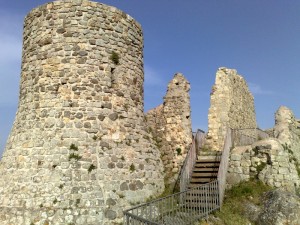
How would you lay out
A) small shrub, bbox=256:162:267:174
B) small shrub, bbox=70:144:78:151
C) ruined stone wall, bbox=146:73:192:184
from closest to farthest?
small shrub, bbox=70:144:78:151
small shrub, bbox=256:162:267:174
ruined stone wall, bbox=146:73:192:184

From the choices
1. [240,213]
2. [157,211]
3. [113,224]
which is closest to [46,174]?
[113,224]

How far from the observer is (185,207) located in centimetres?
932

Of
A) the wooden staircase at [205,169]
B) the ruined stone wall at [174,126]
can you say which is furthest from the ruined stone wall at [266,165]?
the ruined stone wall at [174,126]

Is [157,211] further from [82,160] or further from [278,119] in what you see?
[278,119]

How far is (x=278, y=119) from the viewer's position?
15.6m

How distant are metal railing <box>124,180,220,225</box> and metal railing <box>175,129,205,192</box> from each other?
1.73 ft

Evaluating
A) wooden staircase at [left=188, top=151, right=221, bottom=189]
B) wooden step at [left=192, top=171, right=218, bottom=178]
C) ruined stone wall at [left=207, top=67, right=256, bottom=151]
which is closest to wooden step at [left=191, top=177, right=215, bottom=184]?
wooden staircase at [left=188, top=151, right=221, bottom=189]

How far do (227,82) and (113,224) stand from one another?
32.4 feet

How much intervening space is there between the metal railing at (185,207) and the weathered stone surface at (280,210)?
1.41 m

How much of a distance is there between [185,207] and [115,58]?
15.9 ft

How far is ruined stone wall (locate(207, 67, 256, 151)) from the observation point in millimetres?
14814

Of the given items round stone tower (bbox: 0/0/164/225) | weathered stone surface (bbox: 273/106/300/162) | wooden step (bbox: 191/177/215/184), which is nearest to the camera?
round stone tower (bbox: 0/0/164/225)

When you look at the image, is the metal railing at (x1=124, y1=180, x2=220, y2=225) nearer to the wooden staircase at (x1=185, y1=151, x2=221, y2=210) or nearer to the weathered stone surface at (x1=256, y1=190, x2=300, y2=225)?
the wooden staircase at (x1=185, y1=151, x2=221, y2=210)

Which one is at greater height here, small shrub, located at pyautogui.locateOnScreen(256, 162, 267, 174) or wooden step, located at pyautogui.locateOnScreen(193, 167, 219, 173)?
small shrub, located at pyautogui.locateOnScreen(256, 162, 267, 174)
